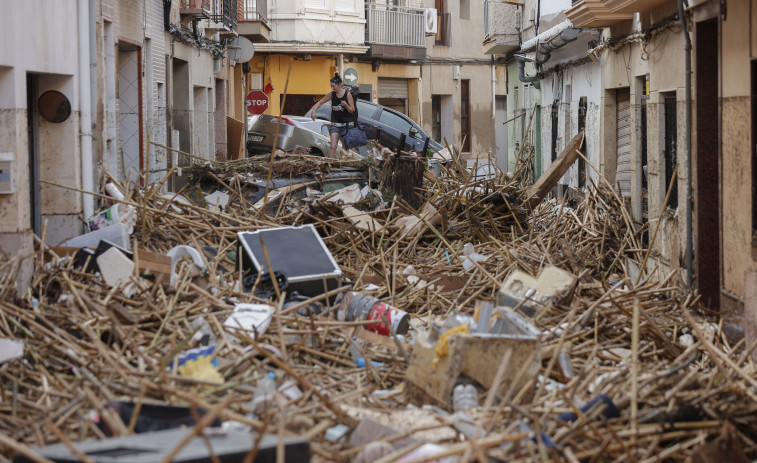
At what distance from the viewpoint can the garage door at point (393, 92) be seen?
39375 mm

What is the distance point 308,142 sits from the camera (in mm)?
22266

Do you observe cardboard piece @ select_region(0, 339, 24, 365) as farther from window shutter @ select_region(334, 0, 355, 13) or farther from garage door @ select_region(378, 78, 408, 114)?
garage door @ select_region(378, 78, 408, 114)

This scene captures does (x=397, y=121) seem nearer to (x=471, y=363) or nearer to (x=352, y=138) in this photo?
(x=352, y=138)

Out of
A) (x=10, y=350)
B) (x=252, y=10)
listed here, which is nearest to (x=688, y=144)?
(x=10, y=350)

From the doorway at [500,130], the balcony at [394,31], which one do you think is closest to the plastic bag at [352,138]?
the doorway at [500,130]

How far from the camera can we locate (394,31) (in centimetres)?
3816

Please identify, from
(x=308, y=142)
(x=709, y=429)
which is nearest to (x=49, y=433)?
(x=709, y=429)

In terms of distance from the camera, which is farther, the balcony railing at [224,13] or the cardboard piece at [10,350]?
the balcony railing at [224,13]

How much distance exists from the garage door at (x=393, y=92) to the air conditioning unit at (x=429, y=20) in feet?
6.52

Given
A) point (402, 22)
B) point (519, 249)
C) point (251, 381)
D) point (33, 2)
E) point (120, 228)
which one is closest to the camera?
point (251, 381)

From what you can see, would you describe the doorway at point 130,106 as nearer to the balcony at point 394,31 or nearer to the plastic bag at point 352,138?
the plastic bag at point 352,138

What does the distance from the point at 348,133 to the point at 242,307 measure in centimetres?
1024

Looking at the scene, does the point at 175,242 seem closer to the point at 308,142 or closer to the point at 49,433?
the point at 49,433

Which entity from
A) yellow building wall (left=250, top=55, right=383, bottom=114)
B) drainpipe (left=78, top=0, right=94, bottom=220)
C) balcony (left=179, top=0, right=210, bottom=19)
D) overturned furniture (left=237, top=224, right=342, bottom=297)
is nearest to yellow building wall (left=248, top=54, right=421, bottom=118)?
yellow building wall (left=250, top=55, right=383, bottom=114)
